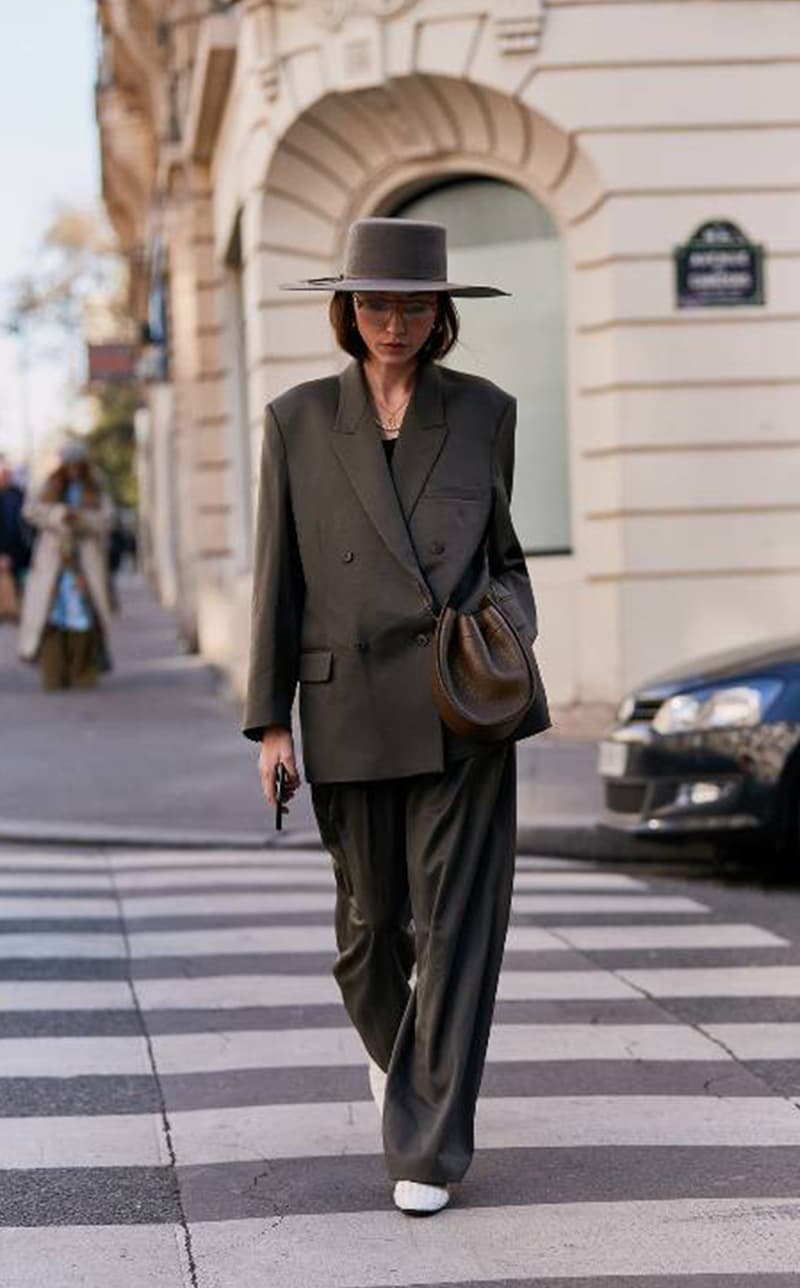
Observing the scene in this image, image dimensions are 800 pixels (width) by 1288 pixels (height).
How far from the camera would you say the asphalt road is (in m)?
5.22

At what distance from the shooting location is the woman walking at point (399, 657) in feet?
17.8

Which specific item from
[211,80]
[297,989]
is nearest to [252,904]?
[297,989]

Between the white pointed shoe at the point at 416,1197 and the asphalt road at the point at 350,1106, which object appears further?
the white pointed shoe at the point at 416,1197

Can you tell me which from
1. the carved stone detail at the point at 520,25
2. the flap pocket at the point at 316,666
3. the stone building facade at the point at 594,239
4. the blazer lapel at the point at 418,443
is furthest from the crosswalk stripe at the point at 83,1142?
the carved stone detail at the point at 520,25

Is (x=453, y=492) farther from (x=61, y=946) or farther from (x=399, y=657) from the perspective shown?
(x=61, y=946)

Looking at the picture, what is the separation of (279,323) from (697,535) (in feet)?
10.8

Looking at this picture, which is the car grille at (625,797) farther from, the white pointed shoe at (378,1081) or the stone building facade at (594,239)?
the white pointed shoe at (378,1081)

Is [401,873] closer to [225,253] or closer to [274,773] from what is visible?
[274,773]

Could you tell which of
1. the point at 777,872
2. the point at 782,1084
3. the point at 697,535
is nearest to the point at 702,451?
the point at 697,535

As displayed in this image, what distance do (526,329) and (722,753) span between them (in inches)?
282

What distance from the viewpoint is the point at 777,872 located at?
11.7 metres

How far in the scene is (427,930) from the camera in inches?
216

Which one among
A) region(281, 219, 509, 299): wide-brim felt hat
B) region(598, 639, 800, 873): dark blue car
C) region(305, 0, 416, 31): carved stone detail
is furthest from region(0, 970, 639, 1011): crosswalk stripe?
region(305, 0, 416, 31): carved stone detail

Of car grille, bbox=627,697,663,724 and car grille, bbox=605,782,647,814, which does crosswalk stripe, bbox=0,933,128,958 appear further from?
car grille, bbox=627,697,663,724
